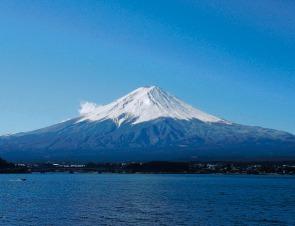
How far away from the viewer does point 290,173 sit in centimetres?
15838

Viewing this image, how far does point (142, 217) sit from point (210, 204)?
13.8 m

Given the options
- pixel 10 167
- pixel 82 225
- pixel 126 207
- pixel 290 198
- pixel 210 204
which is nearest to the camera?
pixel 82 225

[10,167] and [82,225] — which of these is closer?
[82,225]

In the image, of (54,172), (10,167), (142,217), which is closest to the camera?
(142,217)

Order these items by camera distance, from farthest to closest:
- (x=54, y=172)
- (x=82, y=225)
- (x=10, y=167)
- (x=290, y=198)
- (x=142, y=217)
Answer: (x=54, y=172)
(x=10, y=167)
(x=290, y=198)
(x=142, y=217)
(x=82, y=225)

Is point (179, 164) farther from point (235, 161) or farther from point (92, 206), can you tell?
point (92, 206)

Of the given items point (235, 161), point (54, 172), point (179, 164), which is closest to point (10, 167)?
point (54, 172)

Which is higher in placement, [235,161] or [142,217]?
[235,161]

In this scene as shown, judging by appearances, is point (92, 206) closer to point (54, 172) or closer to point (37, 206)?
point (37, 206)

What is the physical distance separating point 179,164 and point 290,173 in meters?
28.6

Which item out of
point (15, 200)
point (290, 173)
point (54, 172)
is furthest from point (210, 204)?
point (54, 172)

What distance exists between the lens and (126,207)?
49688 millimetres

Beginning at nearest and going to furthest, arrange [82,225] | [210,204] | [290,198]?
1. [82,225]
2. [210,204]
3. [290,198]

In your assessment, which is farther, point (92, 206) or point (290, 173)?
point (290, 173)
